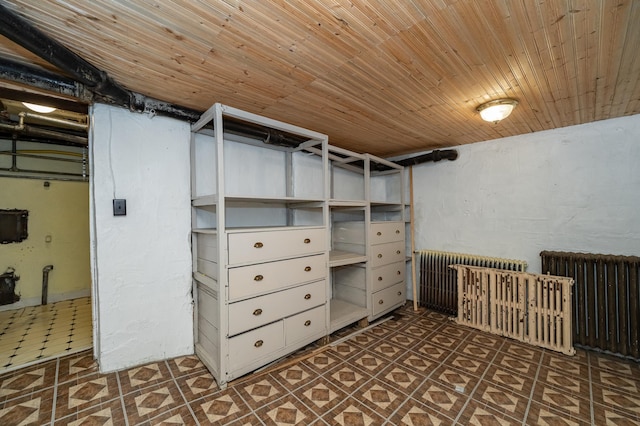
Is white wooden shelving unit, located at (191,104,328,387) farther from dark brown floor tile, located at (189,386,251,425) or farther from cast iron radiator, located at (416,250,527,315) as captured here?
cast iron radiator, located at (416,250,527,315)

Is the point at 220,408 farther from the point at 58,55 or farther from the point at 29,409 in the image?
the point at 58,55

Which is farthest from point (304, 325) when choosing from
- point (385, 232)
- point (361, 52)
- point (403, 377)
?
point (361, 52)

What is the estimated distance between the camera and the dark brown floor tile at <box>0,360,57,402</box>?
1.87 metres

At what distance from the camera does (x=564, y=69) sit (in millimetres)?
1713

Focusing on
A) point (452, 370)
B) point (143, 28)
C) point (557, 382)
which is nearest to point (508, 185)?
point (557, 382)

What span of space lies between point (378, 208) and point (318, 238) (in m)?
1.91

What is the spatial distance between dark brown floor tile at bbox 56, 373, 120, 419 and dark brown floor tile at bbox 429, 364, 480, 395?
2.44m

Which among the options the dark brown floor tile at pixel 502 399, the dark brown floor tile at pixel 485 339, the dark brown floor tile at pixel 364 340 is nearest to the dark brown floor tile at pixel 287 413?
the dark brown floor tile at pixel 364 340

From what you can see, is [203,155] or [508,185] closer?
[203,155]

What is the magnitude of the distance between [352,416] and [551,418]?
4.24ft

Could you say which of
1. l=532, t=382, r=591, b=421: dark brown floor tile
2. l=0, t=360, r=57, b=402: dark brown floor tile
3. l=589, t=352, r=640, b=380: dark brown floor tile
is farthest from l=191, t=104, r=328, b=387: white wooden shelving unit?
l=589, t=352, r=640, b=380: dark brown floor tile

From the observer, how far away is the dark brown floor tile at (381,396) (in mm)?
1761

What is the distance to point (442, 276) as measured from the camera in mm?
3559

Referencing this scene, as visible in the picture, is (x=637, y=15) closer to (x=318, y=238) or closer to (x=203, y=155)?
(x=318, y=238)
